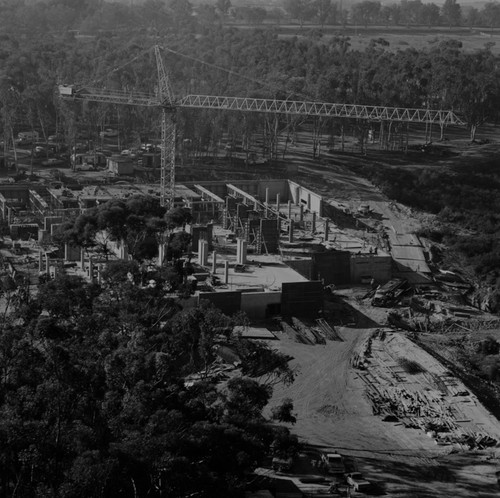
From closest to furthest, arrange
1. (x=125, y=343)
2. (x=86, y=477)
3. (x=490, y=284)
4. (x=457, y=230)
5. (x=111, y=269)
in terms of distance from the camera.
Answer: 1. (x=86, y=477)
2. (x=125, y=343)
3. (x=111, y=269)
4. (x=490, y=284)
5. (x=457, y=230)

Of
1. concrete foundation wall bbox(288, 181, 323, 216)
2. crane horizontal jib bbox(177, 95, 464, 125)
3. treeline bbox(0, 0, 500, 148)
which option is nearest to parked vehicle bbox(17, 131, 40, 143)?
treeline bbox(0, 0, 500, 148)

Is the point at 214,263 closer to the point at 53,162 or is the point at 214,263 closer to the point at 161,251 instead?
the point at 161,251

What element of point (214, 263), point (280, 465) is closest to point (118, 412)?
point (280, 465)

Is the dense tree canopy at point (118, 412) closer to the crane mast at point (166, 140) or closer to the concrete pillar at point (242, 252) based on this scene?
the concrete pillar at point (242, 252)

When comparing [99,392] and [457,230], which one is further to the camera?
[457,230]

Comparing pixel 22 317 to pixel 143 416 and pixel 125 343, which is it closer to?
pixel 125 343

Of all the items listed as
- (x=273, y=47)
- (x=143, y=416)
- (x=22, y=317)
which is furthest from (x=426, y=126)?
(x=143, y=416)
